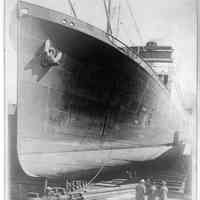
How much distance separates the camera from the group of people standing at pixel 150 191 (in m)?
1.43

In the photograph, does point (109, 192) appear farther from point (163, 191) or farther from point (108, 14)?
point (108, 14)

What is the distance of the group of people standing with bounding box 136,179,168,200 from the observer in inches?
56.2

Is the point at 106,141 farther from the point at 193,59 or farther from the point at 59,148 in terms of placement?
the point at 193,59

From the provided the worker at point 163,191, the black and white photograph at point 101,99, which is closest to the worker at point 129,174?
the black and white photograph at point 101,99

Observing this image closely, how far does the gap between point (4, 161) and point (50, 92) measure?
29 cm

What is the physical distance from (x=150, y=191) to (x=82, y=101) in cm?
45

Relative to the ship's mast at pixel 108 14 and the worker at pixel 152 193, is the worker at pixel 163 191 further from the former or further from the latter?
the ship's mast at pixel 108 14

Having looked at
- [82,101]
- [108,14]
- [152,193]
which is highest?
[108,14]

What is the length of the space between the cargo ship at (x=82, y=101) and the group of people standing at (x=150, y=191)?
103 mm

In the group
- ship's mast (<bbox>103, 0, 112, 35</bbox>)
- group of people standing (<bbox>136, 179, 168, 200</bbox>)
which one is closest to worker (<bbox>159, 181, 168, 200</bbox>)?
group of people standing (<bbox>136, 179, 168, 200</bbox>)

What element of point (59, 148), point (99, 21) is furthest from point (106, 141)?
point (99, 21)

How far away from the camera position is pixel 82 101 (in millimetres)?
1354

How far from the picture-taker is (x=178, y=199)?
4.77 feet

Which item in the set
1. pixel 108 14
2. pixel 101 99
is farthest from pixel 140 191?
pixel 108 14
